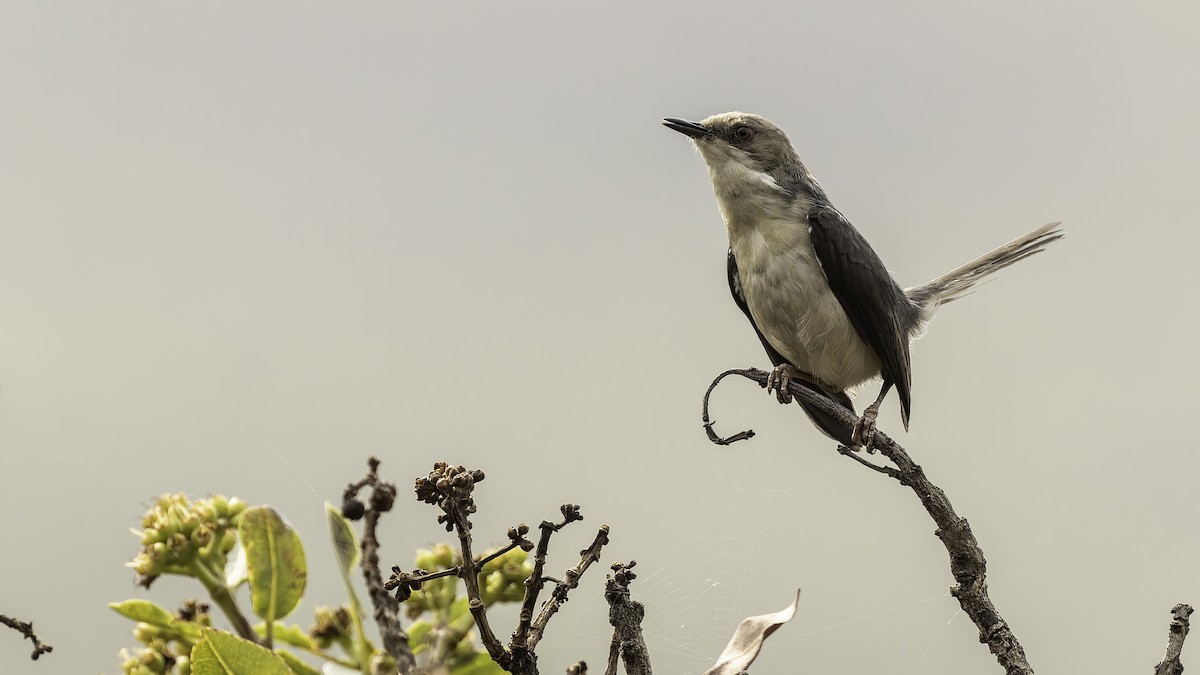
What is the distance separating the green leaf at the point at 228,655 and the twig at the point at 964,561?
111cm

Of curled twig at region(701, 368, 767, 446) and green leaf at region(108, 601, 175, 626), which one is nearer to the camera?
green leaf at region(108, 601, 175, 626)

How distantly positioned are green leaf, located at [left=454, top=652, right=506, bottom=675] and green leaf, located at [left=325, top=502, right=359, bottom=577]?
0.23m

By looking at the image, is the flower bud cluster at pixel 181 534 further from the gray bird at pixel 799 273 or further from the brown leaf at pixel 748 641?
the gray bird at pixel 799 273

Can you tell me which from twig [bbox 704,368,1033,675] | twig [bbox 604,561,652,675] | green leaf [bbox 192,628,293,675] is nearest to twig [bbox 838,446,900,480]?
twig [bbox 704,368,1033,675]

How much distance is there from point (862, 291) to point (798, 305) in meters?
0.23

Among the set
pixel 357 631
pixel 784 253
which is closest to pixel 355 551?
pixel 357 631

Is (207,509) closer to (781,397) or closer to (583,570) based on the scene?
(583,570)

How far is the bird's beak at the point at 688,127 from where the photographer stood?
362 centimetres

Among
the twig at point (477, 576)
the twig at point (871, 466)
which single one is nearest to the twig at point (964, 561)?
the twig at point (871, 466)

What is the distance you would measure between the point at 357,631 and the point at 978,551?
3.81 ft

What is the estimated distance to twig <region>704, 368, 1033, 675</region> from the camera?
1.52 metres

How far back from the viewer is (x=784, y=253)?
3422mm

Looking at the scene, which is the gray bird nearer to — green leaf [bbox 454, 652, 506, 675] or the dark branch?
the dark branch

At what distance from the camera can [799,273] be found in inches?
133
